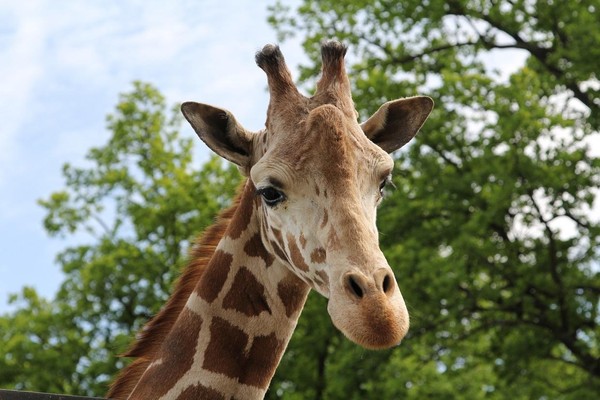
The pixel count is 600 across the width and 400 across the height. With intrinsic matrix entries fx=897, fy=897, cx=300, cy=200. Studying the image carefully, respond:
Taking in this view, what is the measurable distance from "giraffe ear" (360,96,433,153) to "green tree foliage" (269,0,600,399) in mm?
13500

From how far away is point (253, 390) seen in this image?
13.3ft

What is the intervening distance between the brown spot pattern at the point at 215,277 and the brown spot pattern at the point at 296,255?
452 mm

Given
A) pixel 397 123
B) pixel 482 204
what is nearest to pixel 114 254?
pixel 482 204

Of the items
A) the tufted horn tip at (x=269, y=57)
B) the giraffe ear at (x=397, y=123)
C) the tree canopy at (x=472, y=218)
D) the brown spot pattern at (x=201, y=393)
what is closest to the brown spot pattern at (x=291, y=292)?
the brown spot pattern at (x=201, y=393)

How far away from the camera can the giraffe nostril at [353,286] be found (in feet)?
11.4

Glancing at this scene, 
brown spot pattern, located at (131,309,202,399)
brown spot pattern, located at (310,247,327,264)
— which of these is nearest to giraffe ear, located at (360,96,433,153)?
brown spot pattern, located at (310,247,327,264)

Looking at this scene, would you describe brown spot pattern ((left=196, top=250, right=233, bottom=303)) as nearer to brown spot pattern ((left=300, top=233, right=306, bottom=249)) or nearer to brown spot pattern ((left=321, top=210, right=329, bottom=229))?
brown spot pattern ((left=300, top=233, right=306, bottom=249))

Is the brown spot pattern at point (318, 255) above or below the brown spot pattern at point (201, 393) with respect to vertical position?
above

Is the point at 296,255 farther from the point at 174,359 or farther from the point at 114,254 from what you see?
the point at 114,254

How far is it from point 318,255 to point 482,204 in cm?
1630

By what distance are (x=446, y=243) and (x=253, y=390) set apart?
1625 cm

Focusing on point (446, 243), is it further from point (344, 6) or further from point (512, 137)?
point (344, 6)

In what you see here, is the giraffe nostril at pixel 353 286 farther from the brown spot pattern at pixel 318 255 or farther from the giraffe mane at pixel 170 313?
the giraffe mane at pixel 170 313

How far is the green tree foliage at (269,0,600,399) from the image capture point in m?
18.6
